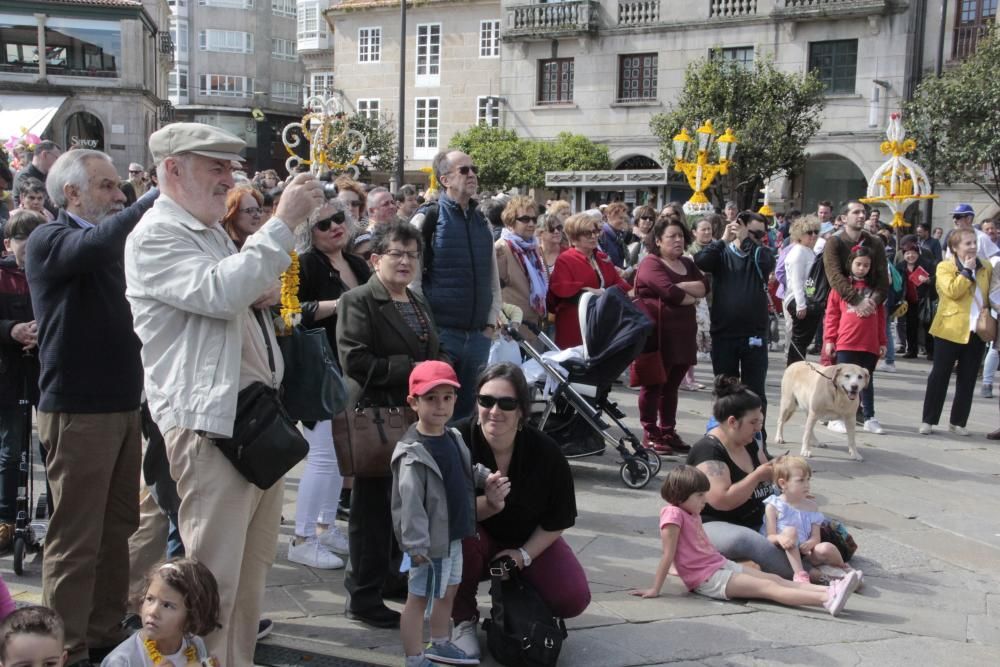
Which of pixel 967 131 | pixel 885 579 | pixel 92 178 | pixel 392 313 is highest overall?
pixel 967 131

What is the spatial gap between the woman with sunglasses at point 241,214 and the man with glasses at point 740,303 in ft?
15.5

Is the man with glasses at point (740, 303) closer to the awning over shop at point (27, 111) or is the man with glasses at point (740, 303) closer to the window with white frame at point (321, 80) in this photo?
the awning over shop at point (27, 111)

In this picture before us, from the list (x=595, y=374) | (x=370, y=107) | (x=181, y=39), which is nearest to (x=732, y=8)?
(x=370, y=107)

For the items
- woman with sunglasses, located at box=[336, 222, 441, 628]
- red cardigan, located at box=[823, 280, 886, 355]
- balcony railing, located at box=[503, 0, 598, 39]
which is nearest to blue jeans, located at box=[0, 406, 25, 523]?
woman with sunglasses, located at box=[336, 222, 441, 628]

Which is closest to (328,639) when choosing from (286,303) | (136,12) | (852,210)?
(286,303)

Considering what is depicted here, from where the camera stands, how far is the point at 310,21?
179 feet

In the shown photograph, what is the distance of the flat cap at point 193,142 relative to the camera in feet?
10.7

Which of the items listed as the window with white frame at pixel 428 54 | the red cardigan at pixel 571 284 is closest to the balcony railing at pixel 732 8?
the window with white frame at pixel 428 54

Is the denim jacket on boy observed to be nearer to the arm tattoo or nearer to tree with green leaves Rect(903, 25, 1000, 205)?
the arm tattoo

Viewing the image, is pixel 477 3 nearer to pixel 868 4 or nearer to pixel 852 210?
pixel 868 4

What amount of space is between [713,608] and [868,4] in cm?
2827

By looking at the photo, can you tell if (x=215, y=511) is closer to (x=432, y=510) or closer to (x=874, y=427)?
(x=432, y=510)

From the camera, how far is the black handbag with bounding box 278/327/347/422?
12.6ft

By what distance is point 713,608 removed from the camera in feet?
16.6
